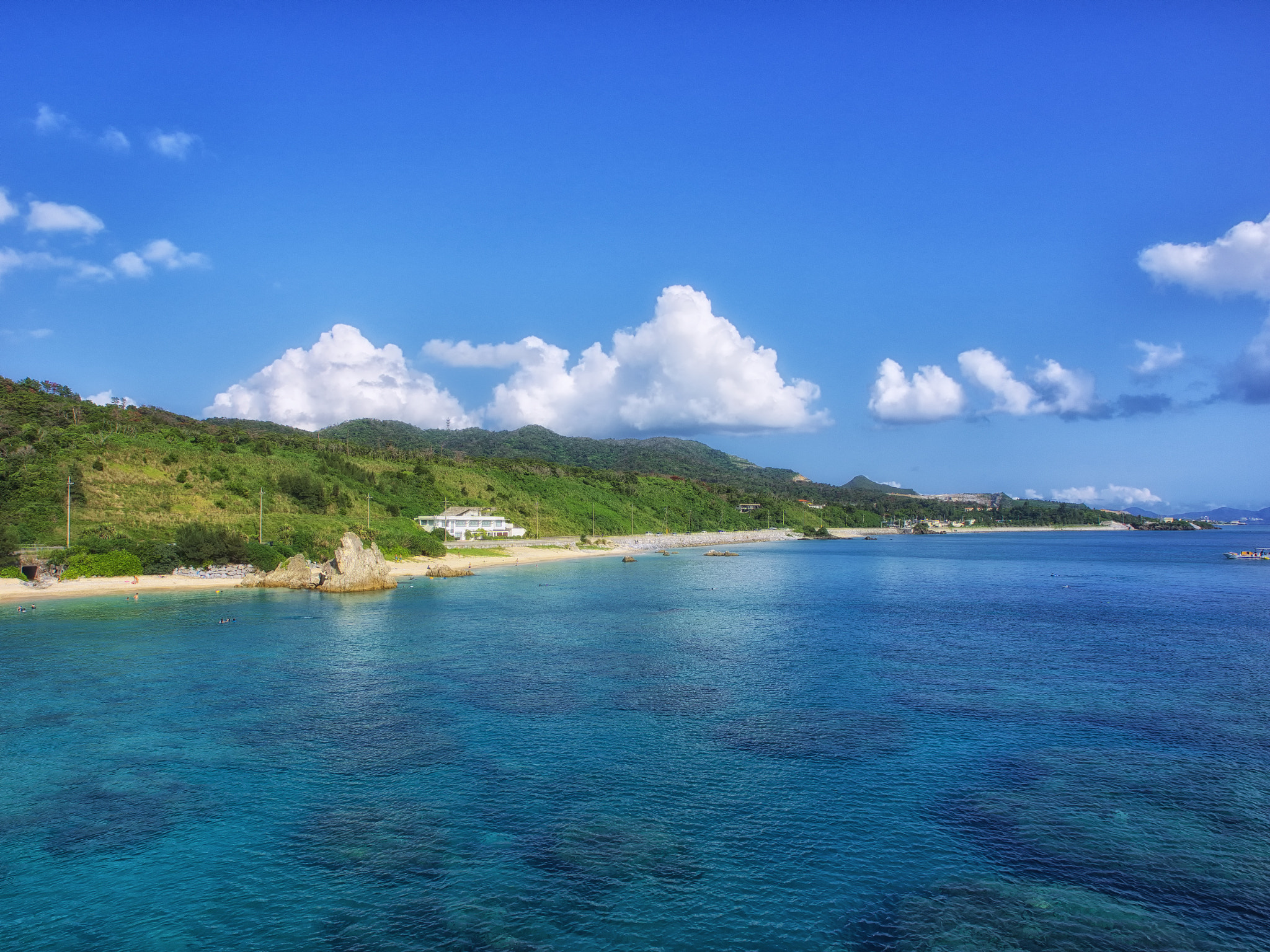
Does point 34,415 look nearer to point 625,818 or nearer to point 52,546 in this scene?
point 52,546

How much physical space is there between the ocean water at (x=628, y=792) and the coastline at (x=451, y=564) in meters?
15.0

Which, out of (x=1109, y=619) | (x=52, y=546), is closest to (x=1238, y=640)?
(x=1109, y=619)

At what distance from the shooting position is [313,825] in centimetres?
1772

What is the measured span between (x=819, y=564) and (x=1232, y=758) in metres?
84.5

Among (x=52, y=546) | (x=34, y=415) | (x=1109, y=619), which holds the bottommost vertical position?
(x=1109, y=619)

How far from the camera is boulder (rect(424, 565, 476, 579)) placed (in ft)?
250

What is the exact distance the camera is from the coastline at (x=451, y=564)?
54938mm

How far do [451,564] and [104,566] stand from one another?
114 ft

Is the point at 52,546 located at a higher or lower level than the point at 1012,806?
higher

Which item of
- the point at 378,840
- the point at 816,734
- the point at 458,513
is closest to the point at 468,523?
the point at 458,513

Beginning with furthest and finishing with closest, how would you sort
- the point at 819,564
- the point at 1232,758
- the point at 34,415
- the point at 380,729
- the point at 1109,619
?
the point at 819,564
the point at 34,415
the point at 1109,619
the point at 380,729
the point at 1232,758

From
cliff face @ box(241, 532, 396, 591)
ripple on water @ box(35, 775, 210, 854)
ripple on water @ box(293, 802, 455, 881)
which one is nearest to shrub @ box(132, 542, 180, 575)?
cliff face @ box(241, 532, 396, 591)

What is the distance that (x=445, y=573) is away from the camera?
3019 inches

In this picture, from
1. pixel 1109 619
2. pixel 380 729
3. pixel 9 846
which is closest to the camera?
pixel 9 846
